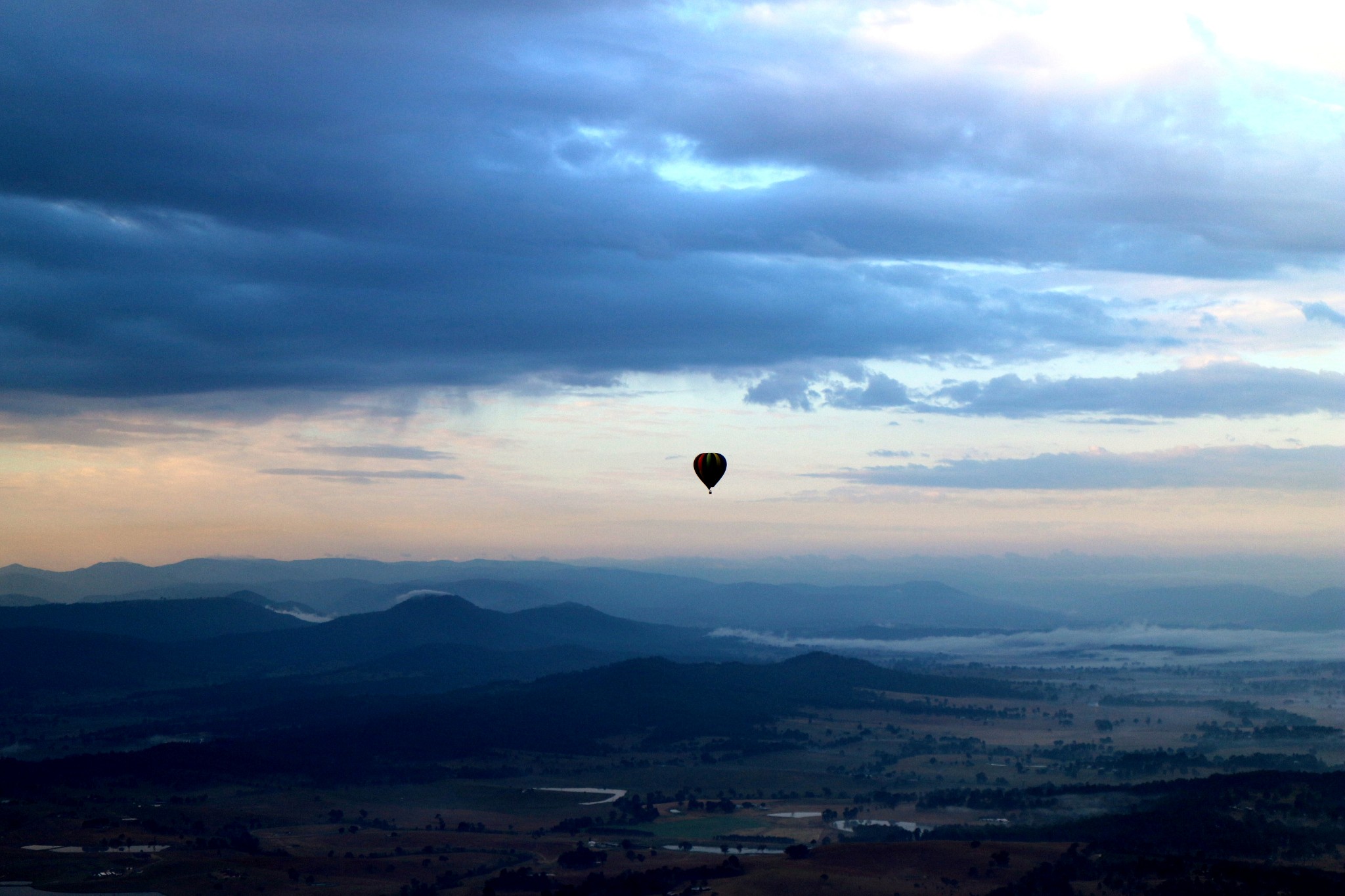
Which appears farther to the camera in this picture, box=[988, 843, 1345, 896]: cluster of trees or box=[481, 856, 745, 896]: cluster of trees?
box=[481, 856, 745, 896]: cluster of trees

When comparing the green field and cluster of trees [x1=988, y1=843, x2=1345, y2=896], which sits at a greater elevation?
cluster of trees [x1=988, y1=843, x2=1345, y2=896]

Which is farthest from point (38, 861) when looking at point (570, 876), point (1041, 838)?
point (1041, 838)

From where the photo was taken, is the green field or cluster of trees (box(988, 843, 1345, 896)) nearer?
cluster of trees (box(988, 843, 1345, 896))

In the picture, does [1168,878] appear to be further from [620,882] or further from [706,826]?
[706,826]

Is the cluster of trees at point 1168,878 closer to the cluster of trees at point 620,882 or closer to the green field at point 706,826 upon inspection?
the cluster of trees at point 620,882

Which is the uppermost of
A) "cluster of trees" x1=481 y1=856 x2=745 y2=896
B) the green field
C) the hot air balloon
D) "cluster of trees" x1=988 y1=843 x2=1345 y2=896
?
the hot air balloon

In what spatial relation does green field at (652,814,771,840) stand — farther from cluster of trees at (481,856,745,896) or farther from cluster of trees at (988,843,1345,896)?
cluster of trees at (988,843,1345,896)

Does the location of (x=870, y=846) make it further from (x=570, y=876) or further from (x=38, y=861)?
(x=38, y=861)

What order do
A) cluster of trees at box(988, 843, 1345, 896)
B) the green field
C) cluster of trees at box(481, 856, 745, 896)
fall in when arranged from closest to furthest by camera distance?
cluster of trees at box(988, 843, 1345, 896)
cluster of trees at box(481, 856, 745, 896)
the green field

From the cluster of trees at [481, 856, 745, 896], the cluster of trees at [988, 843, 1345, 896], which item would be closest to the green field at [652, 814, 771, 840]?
the cluster of trees at [481, 856, 745, 896]

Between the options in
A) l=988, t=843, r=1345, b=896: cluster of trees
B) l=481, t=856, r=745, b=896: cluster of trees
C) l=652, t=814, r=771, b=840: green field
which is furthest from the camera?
l=652, t=814, r=771, b=840: green field

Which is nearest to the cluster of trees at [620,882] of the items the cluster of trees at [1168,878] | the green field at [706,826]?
the cluster of trees at [1168,878]
